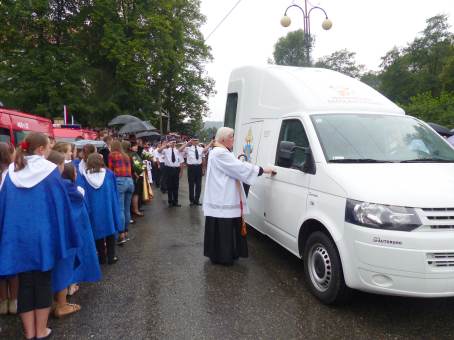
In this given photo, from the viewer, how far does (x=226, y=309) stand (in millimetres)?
3773

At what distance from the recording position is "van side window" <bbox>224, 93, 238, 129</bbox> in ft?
23.8

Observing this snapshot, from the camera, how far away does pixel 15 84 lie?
65.6ft

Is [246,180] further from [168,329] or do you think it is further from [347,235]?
[168,329]

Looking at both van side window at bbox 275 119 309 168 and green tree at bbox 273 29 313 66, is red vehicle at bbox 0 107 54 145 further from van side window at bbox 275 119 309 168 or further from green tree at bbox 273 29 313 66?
green tree at bbox 273 29 313 66

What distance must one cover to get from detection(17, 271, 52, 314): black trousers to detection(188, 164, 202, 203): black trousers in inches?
279

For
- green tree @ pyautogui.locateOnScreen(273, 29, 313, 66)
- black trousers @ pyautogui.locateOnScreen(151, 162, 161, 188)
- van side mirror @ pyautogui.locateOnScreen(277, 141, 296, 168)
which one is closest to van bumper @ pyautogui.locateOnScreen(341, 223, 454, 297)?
van side mirror @ pyautogui.locateOnScreen(277, 141, 296, 168)

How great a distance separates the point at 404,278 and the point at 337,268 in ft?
2.06

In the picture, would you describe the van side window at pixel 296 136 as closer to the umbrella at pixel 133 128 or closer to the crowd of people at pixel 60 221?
the crowd of people at pixel 60 221

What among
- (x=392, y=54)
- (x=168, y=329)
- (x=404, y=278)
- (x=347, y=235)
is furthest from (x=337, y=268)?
(x=392, y=54)

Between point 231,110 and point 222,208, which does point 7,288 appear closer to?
point 222,208

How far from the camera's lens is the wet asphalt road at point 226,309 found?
3312mm

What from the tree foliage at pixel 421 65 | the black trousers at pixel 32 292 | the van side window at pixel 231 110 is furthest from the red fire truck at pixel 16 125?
the tree foliage at pixel 421 65

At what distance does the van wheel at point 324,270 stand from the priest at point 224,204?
125 cm

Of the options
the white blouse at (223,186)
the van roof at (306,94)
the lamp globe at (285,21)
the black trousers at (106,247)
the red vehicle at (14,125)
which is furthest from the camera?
the lamp globe at (285,21)
